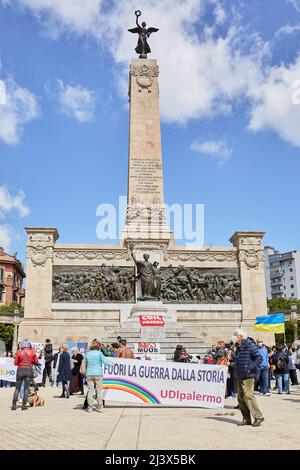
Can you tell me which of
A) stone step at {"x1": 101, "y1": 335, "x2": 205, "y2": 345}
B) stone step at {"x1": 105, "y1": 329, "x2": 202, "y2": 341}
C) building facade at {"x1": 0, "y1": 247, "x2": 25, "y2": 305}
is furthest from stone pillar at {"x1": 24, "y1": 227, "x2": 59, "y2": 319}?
building facade at {"x1": 0, "y1": 247, "x2": 25, "y2": 305}

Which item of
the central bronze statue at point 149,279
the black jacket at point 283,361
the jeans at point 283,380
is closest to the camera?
the black jacket at point 283,361

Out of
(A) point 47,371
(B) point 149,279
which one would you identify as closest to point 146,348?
(A) point 47,371

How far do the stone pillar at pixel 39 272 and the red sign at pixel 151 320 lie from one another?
674 centimetres

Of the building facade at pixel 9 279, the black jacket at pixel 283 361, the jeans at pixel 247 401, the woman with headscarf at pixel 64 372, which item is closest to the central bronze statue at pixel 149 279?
the black jacket at pixel 283 361

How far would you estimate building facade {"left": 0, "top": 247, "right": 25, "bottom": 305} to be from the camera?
6912 centimetres

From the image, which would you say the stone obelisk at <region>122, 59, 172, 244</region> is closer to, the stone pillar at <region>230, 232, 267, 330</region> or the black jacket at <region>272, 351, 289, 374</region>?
the stone pillar at <region>230, 232, 267, 330</region>

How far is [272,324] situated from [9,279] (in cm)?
5442

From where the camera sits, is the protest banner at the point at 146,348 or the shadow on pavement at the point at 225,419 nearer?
the shadow on pavement at the point at 225,419

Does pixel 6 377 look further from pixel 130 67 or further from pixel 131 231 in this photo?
pixel 130 67

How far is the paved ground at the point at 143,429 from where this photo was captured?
6926 millimetres

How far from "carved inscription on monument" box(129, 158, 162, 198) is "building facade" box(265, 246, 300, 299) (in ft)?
267

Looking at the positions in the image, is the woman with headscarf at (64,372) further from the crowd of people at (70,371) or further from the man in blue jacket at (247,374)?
the man in blue jacket at (247,374)

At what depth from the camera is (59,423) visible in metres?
9.09
